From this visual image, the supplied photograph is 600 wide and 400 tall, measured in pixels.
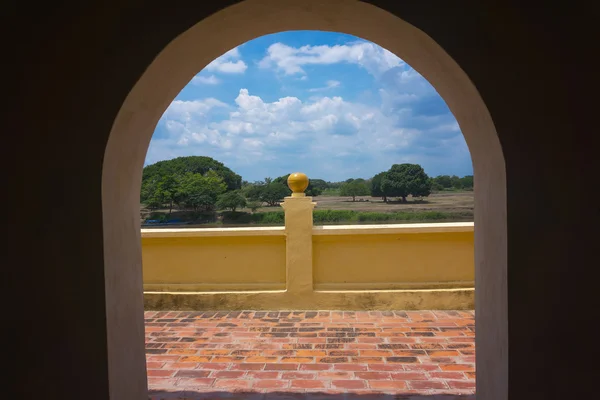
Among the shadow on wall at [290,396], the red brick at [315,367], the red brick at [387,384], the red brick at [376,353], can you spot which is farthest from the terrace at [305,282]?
the shadow on wall at [290,396]

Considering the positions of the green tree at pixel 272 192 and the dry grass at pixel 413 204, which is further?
the green tree at pixel 272 192

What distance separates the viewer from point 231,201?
10.1 metres

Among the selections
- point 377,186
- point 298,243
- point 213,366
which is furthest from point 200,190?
point 213,366

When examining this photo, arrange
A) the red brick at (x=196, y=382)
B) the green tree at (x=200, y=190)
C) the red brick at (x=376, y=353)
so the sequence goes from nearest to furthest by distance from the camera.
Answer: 1. the red brick at (x=196, y=382)
2. the red brick at (x=376, y=353)
3. the green tree at (x=200, y=190)

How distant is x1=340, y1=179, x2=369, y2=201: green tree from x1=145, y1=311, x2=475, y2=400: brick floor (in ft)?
12.9

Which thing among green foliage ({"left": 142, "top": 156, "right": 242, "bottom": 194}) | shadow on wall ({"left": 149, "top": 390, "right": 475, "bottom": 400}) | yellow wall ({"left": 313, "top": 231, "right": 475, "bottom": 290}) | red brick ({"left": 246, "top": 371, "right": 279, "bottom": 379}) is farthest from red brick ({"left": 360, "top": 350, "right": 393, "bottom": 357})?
green foliage ({"left": 142, "top": 156, "right": 242, "bottom": 194})

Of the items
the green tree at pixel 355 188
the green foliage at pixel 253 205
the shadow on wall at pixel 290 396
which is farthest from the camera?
the green tree at pixel 355 188

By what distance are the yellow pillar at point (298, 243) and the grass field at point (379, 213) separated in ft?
1.11

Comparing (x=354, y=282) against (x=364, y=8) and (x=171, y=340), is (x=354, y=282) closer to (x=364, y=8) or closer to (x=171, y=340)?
(x=171, y=340)

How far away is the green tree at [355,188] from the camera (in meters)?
9.87

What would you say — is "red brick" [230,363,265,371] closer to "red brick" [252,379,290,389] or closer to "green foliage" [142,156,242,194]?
"red brick" [252,379,290,389]
